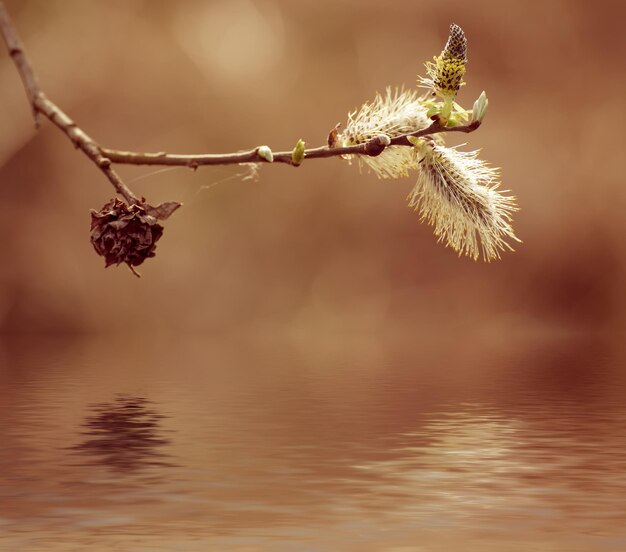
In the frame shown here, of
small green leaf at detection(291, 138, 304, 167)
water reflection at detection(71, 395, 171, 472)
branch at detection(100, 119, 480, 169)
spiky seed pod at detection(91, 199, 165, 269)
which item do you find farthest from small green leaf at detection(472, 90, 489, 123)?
water reflection at detection(71, 395, 171, 472)

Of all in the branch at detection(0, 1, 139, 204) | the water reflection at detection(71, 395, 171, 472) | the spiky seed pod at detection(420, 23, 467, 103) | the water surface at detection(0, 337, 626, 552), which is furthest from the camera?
the water reflection at detection(71, 395, 171, 472)

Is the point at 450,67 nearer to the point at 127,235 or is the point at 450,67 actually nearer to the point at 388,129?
the point at 388,129

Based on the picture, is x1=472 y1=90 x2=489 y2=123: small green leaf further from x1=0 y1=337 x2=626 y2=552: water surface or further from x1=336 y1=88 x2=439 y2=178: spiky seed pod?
x1=0 y1=337 x2=626 y2=552: water surface

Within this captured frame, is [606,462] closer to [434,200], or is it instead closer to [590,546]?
[590,546]

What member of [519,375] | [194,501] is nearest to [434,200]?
[194,501]

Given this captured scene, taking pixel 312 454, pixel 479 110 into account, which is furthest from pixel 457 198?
pixel 312 454
